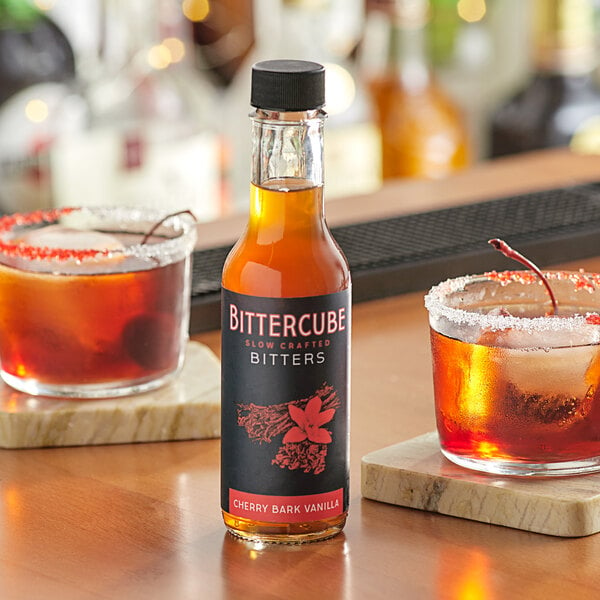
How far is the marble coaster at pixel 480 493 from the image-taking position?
28.7 inches

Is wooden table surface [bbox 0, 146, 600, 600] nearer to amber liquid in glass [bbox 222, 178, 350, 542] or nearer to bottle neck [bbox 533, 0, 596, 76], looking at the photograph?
amber liquid in glass [bbox 222, 178, 350, 542]

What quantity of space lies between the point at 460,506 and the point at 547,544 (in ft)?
0.17

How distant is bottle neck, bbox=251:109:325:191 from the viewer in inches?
27.2

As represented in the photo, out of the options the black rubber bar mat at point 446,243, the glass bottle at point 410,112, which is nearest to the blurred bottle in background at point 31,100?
the glass bottle at point 410,112

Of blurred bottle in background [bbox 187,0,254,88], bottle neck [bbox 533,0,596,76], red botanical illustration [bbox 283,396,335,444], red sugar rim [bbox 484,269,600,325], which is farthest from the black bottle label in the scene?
bottle neck [bbox 533,0,596,76]

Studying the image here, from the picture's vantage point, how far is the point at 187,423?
88 centimetres

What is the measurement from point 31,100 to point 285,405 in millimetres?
1283

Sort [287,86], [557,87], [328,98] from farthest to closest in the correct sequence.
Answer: [557,87], [328,98], [287,86]

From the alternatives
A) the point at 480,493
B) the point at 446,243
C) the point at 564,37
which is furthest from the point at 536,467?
the point at 564,37

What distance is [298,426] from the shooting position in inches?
27.4

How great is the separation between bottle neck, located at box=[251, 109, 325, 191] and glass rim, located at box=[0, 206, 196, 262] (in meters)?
0.20

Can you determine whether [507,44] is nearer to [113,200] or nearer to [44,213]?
[113,200]

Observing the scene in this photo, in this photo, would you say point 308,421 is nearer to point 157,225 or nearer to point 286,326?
point 286,326

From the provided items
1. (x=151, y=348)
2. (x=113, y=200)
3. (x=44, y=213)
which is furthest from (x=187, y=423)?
(x=113, y=200)
